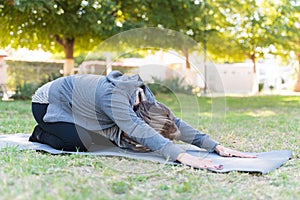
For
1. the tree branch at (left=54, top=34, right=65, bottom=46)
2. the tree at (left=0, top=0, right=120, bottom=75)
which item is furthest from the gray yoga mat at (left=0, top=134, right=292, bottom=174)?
the tree branch at (left=54, top=34, right=65, bottom=46)

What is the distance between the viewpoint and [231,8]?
486 inches

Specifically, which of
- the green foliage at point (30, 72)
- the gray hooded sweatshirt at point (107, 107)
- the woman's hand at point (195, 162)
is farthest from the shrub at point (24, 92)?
the woman's hand at point (195, 162)

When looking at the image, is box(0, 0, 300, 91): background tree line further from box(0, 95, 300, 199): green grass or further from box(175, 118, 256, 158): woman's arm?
box(0, 95, 300, 199): green grass

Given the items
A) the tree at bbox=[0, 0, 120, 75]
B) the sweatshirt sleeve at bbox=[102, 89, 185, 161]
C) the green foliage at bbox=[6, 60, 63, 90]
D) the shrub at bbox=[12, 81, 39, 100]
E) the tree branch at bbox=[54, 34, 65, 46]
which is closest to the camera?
the sweatshirt sleeve at bbox=[102, 89, 185, 161]

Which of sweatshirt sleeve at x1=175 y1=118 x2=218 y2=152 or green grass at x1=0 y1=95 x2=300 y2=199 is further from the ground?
sweatshirt sleeve at x1=175 y1=118 x2=218 y2=152

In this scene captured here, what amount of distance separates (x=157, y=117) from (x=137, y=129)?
9.8 inches

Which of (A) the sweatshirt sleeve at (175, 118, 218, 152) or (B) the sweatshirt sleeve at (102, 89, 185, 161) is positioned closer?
(B) the sweatshirt sleeve at (102, 89, 185, 161)

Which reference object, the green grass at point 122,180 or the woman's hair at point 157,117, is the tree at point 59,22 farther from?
the green grass at point 122,180

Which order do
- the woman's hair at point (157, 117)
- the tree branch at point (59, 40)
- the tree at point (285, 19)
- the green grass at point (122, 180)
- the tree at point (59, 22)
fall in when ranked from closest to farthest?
the green grass at point (122, 180) → the woman's hair at point (157, 117) → the tree at point (59, 22) → the tree branch at point (59, 40) → the tree at point (285, 19)

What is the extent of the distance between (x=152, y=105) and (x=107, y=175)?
0.66m

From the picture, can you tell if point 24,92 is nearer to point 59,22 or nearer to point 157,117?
point 59,22

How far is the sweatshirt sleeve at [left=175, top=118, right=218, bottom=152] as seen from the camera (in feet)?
9.78

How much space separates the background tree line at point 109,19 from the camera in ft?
29.1

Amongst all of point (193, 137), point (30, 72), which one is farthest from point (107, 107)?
point (30, 72)
